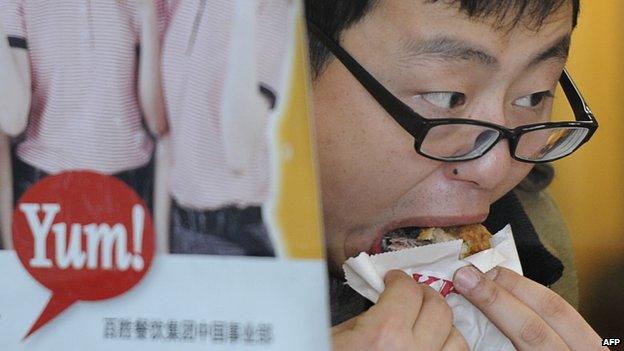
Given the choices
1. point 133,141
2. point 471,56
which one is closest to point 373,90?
point 471,56

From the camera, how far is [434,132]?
1182 mm

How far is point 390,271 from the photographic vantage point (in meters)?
1.19

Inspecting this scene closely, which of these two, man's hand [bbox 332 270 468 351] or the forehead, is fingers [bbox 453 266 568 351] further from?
the forehead

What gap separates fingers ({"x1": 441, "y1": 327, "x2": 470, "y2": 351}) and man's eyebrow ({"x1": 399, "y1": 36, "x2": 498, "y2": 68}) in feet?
1.27

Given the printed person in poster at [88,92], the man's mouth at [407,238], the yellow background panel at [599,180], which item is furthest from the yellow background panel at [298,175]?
the yellow background panel at [599,180]

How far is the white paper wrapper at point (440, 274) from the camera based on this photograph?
1185mm

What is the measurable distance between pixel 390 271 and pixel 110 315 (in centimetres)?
43

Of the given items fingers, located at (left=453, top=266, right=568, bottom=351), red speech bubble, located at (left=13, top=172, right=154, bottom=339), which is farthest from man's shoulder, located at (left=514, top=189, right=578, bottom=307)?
red speech bubble, located at (left=13, top=172, right=154, bottom=339)

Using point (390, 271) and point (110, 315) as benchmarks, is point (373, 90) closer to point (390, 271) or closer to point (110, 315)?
point (390, 271)

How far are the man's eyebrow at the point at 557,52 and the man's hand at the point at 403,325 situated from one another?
0.38 meters

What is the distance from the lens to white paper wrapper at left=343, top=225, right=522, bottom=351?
1185 millimetres

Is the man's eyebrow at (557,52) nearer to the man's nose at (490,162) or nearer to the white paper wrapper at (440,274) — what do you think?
the man's nose at (490,162)

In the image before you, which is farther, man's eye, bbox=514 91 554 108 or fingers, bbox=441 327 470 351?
man's eye, bbox=514 91 554 108

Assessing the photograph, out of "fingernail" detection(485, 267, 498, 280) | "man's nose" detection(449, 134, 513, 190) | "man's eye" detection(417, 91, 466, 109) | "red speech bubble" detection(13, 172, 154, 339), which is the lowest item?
"fingernail" detection(485, 267, 498, 280)
